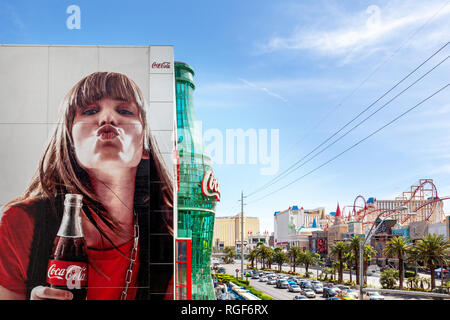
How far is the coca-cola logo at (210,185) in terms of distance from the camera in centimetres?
4525

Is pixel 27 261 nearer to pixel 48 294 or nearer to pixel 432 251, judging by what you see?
pixel 48 294

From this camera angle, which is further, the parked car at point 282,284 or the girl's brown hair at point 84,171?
the parked car at point 282,284

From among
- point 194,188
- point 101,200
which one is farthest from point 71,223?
point 194,188

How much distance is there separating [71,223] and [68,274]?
223 cm

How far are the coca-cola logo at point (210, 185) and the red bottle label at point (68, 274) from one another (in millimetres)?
26023

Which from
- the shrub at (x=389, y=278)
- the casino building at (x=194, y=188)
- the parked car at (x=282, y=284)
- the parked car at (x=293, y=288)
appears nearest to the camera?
the casino building at (x=194, y=188)

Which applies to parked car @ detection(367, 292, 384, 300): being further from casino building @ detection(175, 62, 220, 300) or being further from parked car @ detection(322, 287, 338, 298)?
casino building @ detection(175, 62, 220, 300)

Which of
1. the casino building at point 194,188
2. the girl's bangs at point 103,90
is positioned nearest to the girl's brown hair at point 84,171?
the girl's bangs at point 103,90

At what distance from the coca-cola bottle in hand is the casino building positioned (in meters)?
23.2

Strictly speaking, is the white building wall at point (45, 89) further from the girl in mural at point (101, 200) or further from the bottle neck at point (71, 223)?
the bottle neck at point (71, 223)

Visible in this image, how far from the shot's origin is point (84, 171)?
794 inches

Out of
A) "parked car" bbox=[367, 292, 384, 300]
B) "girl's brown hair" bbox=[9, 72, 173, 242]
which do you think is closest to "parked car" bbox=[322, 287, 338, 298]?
"parked car" bbox=[367, 292, 384, 300]
